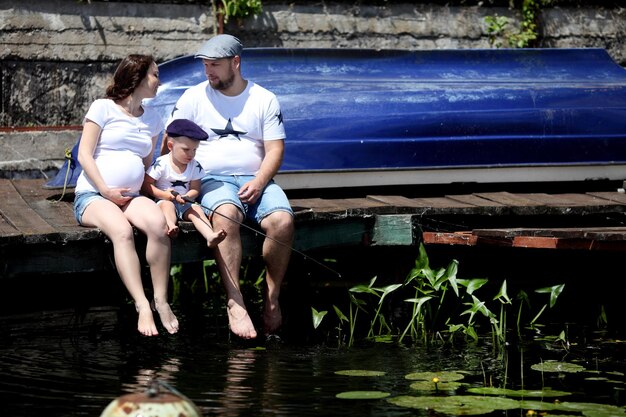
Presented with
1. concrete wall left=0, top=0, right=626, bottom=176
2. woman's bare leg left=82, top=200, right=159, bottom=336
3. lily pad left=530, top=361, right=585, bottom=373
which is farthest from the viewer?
concrete wall left=0, top=0, right=626, bottom=176

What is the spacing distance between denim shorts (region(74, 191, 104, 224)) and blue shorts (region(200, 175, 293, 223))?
0.57 metres

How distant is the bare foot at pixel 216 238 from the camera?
613cm

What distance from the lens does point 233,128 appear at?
21.9 feet

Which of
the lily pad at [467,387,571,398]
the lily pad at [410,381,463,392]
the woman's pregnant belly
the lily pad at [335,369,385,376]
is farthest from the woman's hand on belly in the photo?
the lily pad at [467,387,571,398]

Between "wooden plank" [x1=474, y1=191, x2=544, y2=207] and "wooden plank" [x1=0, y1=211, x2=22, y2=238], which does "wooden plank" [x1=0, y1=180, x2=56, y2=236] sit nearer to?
"wooden plank" [x1=0, y1=211, x2=22, y2=238]

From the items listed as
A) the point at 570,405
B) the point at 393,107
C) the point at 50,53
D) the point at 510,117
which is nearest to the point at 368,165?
the point at 393,107

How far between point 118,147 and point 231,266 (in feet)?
2.85

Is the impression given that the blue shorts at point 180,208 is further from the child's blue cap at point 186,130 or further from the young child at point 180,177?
the child's blue cap at point 186,130

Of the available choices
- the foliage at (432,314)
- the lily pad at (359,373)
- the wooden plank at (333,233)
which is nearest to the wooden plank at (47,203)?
the wooden plank at (333,233)

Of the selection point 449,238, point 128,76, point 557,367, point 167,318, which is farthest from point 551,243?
point 128,76

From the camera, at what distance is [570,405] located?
200 inches

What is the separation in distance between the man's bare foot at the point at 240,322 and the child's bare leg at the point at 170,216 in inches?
19.7

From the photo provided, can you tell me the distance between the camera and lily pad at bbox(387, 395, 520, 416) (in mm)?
4961

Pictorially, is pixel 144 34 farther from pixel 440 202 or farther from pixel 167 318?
pixel 167 318
